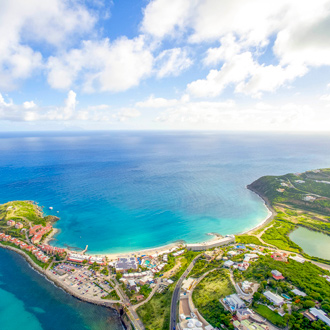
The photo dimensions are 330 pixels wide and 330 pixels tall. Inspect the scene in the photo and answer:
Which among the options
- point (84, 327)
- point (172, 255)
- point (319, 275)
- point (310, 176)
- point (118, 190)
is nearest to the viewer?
point (84, 327)

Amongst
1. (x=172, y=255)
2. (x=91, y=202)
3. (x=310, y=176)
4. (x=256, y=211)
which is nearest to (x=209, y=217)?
(x=256, y=211)

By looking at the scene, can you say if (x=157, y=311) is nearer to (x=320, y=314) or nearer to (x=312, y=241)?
(x=320, y=314)

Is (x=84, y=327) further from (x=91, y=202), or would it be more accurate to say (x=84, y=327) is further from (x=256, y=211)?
(x=256, y=211)

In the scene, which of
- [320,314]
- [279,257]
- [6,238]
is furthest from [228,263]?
[6,238]

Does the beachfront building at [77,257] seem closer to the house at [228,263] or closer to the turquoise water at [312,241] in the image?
the house at [228,263]

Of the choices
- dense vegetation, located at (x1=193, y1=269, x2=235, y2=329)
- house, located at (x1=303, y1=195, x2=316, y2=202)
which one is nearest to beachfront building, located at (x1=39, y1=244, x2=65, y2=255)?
dense vegetation, located at (x1=193, y1=269, x2=235, y2=329)
